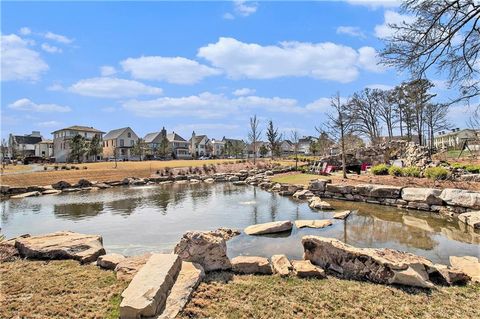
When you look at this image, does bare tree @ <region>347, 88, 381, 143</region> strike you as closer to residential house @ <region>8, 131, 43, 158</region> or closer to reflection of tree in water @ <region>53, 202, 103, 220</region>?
reflection of tree in water @ <region>53, 202, 103, 220</region>

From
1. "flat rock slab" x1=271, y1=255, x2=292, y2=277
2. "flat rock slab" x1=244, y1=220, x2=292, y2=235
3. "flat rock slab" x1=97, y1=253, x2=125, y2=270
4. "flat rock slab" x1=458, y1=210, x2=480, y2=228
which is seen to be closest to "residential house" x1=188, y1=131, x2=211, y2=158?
"flat rock slab" x1=244, y1=220, x2=292, y2=235

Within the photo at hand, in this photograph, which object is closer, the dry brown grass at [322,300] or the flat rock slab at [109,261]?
the dry brown grass at [322,300]

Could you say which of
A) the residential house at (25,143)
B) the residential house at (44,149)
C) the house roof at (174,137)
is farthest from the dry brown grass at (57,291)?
the house roof at (174,137)

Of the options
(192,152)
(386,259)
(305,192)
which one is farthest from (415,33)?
(192,152)

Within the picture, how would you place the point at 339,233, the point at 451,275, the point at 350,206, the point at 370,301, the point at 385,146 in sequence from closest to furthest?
the point at 370,301 → the point at 451,275 → the point at 339,233 → the point at 350,206 → the point at 385,146

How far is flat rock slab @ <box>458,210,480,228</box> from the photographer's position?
9620mm

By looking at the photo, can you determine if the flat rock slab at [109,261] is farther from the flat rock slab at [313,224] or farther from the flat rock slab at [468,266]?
the flat rock slab at [468,266]

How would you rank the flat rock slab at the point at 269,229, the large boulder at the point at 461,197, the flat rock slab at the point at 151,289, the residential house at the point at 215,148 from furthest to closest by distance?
the residential house at the point at 215,148
the large boulder at the point at 461,197
the flat rock slab at the point at 269,229
the flat rock slab at the point at 151,289

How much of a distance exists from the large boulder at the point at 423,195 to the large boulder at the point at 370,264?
328 inches

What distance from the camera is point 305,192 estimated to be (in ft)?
56.3

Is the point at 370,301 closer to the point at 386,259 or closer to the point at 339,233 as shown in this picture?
the point at 386,259

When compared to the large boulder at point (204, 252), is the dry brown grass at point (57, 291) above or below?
below

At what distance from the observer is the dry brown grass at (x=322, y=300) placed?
3.96 meters

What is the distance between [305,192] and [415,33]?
1144cm
